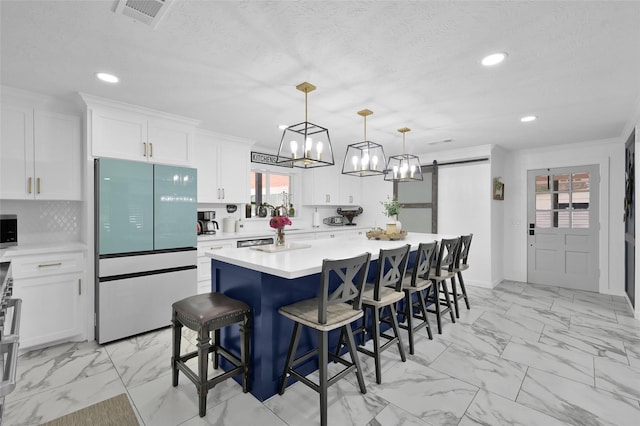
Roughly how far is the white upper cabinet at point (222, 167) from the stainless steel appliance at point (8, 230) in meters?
1.81

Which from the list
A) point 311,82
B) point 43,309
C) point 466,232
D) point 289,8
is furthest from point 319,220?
point 289,8

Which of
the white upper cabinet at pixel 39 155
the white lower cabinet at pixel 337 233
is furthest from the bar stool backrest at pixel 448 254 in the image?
the white upper cabinet at pixel 39 155

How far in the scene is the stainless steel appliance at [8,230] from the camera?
9.34 ft

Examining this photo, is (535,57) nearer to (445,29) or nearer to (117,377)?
(445,29)

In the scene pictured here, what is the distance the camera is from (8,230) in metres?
2.88

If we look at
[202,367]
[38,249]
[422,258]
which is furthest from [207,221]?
[422,258]

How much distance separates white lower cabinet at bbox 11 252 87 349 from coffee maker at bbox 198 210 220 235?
5.17ft

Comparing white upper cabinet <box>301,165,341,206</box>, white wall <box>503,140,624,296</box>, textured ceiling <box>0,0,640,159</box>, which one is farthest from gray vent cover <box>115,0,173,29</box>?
white wall <box>503,140,624,296</box>

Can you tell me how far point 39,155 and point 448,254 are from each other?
14.1ft

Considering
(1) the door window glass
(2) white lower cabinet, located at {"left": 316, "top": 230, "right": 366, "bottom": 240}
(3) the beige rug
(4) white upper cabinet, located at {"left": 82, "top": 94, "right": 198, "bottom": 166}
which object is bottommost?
(3) the beige rug

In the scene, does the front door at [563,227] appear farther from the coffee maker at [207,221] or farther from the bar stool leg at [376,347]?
the coffee maker at [207,221]

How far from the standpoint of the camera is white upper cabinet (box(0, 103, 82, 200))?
2846 millimetres

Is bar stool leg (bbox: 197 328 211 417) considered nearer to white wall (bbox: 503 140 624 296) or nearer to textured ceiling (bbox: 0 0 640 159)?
textured ceiling (bbox: 0 0 640 159)

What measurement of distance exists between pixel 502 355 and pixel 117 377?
128 inches
